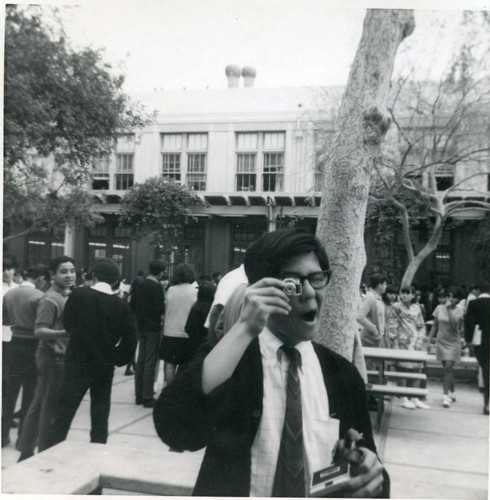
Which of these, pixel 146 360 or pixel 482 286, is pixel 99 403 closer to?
pixel 146 360

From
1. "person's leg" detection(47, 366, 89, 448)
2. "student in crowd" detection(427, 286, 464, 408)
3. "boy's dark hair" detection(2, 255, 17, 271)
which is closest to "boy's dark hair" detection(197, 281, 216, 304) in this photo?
"person's leg" detection(47, 366, 89, 448)

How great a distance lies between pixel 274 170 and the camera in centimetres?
420

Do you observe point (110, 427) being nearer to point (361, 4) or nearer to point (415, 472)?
point (415, 472)

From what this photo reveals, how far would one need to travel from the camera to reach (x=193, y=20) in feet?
9.07

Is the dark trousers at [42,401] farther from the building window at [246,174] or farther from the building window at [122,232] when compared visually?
the building window at [246,174]

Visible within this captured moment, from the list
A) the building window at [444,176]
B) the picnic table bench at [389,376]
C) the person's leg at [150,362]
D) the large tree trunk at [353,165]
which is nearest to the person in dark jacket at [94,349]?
the large tree trunk at [353,165]

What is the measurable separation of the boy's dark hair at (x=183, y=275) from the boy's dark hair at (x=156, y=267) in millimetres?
368

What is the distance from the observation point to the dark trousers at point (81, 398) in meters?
3.34

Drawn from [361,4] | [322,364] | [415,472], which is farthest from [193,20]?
[415,472]

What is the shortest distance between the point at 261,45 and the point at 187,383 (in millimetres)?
2143

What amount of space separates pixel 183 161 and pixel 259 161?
67cm

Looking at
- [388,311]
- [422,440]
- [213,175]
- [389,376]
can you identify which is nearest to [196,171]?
[213,175]

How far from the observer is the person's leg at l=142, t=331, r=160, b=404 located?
17.6 feet

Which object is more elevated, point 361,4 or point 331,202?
point 361,4
